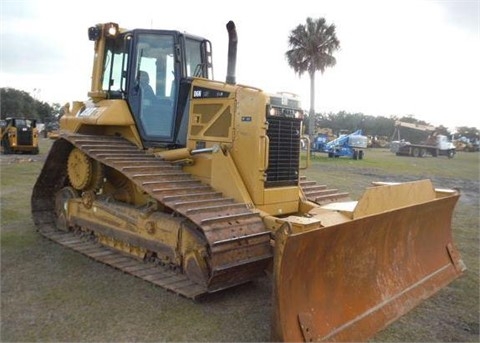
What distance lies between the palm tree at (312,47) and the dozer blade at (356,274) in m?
28.3

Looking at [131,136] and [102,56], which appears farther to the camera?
[102,56]

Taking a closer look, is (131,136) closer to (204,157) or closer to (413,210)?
(204,157)

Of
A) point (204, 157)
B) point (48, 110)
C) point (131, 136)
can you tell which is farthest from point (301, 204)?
point (48, 110)

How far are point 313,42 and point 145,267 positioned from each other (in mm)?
30462

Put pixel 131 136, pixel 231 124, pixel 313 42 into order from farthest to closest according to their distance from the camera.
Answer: pixel 313 42
pixel 131 136
pixel 231 124

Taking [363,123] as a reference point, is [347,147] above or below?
below

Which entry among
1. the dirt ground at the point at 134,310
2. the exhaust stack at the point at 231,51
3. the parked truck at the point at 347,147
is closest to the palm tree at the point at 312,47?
the parked truck at the point at 347,147

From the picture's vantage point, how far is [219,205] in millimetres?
5152

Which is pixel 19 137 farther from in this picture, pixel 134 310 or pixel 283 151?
pixel 134 310

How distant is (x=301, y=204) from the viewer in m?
6.23

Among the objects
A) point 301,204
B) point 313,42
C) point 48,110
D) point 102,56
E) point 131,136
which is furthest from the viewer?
point 48,110

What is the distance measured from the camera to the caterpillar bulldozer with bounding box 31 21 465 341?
4.29 meters

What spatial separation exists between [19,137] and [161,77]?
774 inches

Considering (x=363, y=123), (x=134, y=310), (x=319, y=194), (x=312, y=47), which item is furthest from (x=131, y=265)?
(x=363, y=123)
